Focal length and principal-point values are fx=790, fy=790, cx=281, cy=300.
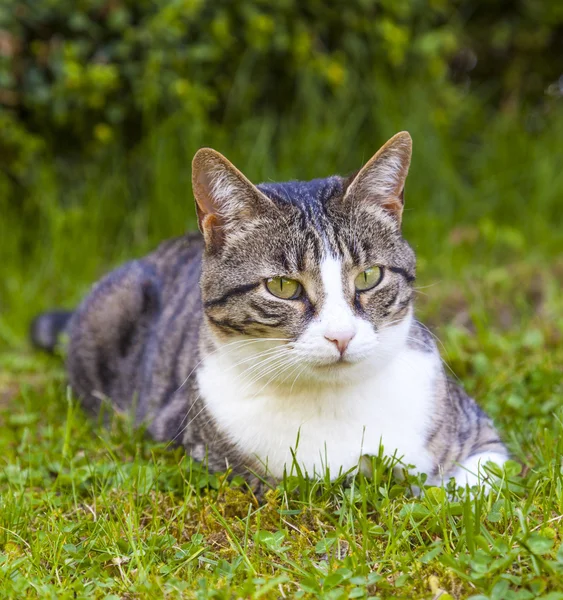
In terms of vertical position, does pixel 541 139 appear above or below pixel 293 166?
above

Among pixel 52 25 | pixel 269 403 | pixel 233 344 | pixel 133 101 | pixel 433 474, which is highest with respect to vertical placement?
pixel 52 25

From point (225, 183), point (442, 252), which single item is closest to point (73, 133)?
point (442, 252)

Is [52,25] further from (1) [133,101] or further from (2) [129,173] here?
(2) [129,173]

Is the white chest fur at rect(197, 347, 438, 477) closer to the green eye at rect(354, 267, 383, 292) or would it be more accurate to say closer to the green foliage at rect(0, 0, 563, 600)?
the green foliage at rect(0, 0, 563, 600)

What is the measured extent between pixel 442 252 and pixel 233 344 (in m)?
2.69

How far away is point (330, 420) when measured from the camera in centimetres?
227

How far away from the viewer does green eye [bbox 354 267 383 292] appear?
226 cm

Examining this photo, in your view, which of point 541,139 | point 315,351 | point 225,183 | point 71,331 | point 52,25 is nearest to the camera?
point 315,351

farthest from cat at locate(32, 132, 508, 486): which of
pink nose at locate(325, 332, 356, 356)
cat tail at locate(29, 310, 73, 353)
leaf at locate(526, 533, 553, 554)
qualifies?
cat tail at locate(29, 310, 73, 353)

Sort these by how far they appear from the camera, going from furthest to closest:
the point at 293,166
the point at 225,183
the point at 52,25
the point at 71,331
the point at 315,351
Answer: the point at 293,166 → the point at 52,25 → the point at 71,331 → the point at 225,183 → the point at 315,351

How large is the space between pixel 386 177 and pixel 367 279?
0.33 metres

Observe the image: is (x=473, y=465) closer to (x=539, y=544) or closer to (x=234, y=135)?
(x=539, y=544)

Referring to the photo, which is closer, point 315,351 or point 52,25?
point 315,351

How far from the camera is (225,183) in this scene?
2.30m
